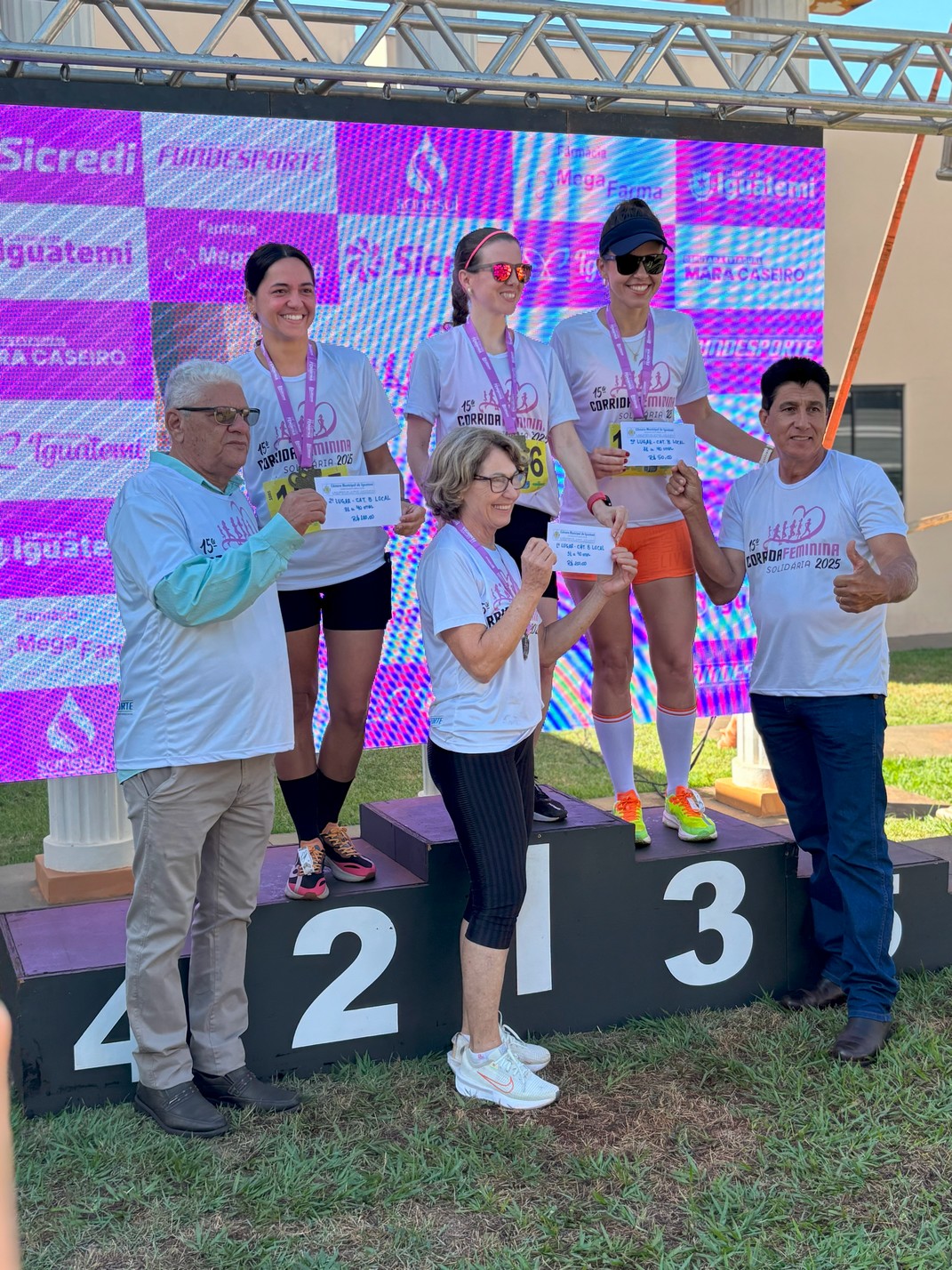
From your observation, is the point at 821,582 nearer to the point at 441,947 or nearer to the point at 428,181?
the point at 441,947

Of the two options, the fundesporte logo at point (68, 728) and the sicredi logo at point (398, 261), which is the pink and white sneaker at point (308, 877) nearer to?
the fundesporte logo at point (68, 728)

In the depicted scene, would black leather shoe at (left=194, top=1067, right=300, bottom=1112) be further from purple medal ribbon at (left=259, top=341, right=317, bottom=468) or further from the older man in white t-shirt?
purple medal ribbon at (left=259, top=341, right=317, bottom=468)

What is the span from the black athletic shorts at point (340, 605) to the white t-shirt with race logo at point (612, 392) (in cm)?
71

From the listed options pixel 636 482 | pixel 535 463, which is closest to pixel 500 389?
pixel 535 463

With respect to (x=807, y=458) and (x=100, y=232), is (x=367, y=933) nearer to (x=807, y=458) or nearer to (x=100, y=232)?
(x=807, y=458)

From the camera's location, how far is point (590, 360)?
365 centimetres

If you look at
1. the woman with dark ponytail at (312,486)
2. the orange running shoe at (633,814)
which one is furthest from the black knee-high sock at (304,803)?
the orange running shoe at (633,814)

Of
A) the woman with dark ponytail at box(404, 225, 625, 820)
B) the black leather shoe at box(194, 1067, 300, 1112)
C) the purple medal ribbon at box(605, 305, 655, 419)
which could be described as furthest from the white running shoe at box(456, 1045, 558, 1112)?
the purple medal ribbon at box(605, 305, 655, 419)

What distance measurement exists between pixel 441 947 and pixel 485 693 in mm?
826

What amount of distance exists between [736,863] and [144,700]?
1.82 meters

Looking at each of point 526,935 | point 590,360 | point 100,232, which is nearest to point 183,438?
point 590,360

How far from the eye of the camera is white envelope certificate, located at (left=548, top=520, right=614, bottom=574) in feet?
10.2

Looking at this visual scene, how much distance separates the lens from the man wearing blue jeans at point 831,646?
132 inches

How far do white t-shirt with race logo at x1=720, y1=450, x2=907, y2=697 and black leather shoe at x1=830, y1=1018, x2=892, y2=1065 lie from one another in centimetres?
88
